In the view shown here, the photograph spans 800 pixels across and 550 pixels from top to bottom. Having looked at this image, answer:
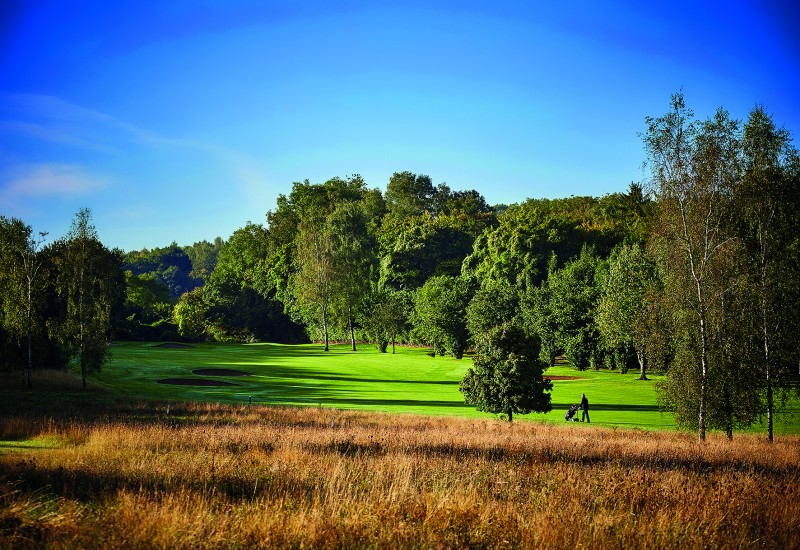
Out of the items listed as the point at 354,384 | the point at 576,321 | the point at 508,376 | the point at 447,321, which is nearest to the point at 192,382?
the point at 354,384

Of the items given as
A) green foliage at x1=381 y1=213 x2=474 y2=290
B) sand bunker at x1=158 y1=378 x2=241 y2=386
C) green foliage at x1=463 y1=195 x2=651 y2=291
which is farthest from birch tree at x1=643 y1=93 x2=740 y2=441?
green foliage at x1=381 y1=213 x2=474 y2=290

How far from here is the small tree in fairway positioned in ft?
84.6

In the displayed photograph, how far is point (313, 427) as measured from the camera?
20.9 meters

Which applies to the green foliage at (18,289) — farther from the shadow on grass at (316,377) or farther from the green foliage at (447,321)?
the green foliage at (447,321)

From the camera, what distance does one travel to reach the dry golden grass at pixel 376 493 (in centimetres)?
758

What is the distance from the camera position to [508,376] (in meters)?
25.8

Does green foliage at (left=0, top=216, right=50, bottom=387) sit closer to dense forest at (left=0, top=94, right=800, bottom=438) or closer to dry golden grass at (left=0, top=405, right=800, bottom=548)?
dense forest at (left=0, top=94, right=800, bottom=438)

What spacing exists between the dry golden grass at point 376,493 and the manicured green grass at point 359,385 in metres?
13.3

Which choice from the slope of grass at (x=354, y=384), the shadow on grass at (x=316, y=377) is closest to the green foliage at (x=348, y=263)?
the slope of grass at (x=354, y=384)

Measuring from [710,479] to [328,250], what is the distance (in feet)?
245

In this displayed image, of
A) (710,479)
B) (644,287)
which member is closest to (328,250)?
(644,287)

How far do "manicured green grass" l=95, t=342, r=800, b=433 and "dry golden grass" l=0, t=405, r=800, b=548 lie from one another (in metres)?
13.3

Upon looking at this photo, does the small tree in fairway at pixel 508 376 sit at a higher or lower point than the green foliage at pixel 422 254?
lower

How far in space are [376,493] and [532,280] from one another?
78.3m
